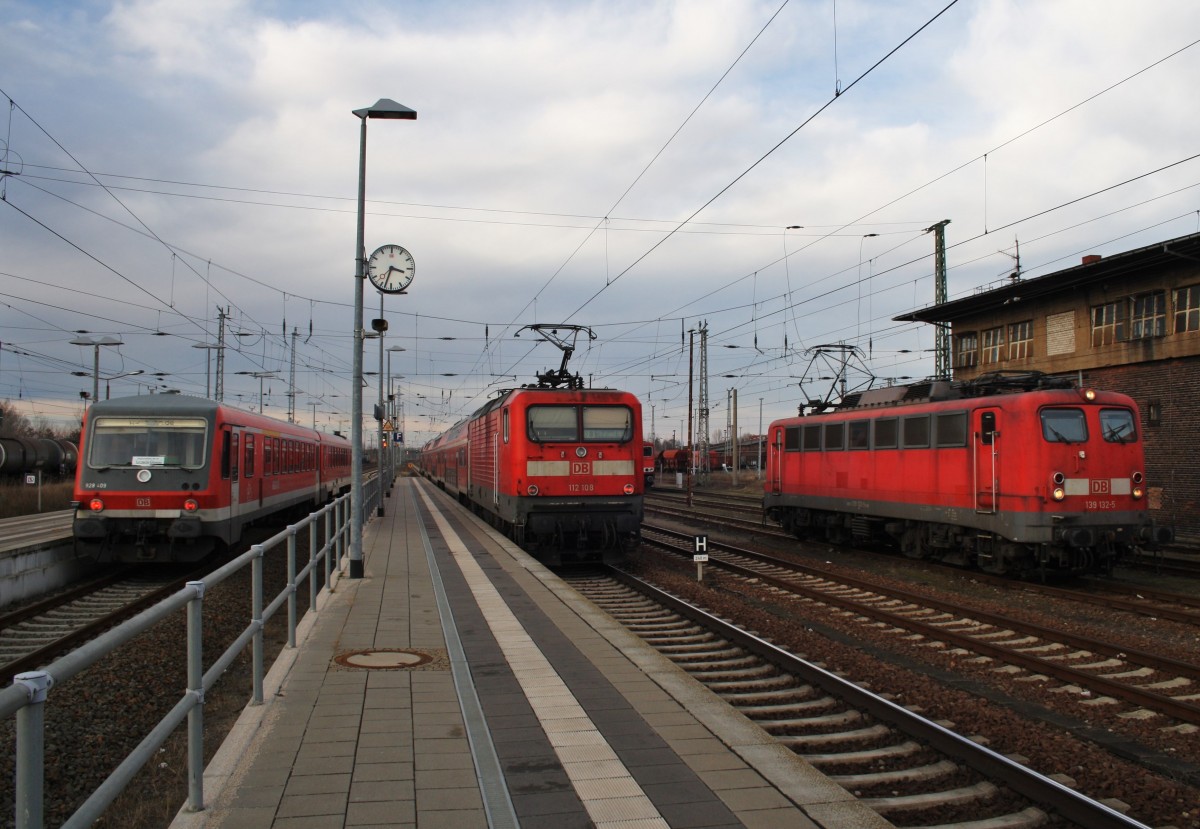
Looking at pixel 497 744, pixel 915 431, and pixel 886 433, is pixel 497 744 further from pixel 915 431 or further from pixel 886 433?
pixel 886 433

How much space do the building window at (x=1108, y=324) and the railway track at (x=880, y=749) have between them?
63.1ft

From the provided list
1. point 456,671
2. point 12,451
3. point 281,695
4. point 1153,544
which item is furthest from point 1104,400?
point 12,451

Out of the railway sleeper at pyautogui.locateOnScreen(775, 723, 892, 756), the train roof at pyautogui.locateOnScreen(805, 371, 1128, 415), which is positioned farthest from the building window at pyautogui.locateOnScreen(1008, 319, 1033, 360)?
the railway sleeper at pyautogui.locateOnScreen(775, 723, 892, 756)

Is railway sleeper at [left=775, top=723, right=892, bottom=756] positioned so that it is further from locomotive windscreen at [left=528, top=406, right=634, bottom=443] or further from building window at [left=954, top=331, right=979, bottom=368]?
building window at [left=954, top=331, right=979, bottom=368]

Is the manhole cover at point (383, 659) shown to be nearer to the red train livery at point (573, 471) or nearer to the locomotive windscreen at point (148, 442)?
the red train livery at point (573, 471)

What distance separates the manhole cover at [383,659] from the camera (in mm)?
7121

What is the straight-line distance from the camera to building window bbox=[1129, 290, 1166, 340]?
73.9 ft

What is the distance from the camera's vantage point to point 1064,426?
43.8ft

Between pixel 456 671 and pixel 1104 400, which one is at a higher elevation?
pixel 1104 400

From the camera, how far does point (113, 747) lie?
6.45m

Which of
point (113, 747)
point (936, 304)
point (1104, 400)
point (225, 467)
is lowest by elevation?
point (113, 747)

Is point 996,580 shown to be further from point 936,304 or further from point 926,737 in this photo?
point 936,304

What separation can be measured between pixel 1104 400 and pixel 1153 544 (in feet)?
7.39

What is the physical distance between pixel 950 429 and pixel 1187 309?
11.2 m
